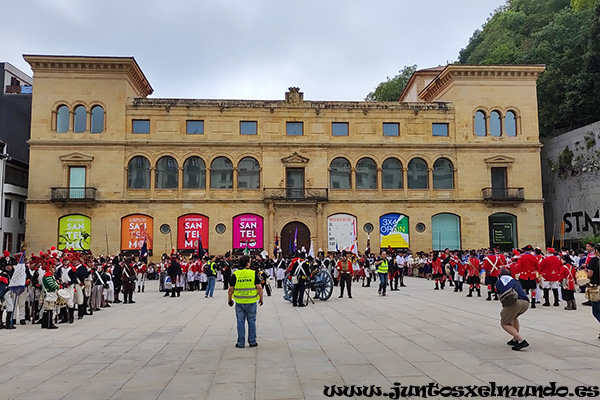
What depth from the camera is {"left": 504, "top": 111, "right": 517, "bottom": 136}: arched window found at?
43.2 m

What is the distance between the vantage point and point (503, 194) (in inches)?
1665

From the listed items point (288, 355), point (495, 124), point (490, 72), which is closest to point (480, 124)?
point (495, 124)

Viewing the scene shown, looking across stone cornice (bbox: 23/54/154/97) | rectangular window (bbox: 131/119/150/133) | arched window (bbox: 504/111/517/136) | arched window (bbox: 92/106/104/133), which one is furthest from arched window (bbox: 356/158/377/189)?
arched window (bbox: 92/106/104/133)

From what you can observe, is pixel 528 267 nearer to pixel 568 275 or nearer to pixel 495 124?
pixel 568 275

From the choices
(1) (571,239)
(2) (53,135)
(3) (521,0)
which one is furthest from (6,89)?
(3) (521,0)

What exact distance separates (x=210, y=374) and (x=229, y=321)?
6232 millimetres

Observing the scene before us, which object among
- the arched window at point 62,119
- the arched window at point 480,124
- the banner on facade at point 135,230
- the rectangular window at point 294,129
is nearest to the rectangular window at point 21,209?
the arched window at point 62,119

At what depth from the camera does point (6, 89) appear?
169 feet

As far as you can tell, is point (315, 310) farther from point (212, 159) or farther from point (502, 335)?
point (212, 159)

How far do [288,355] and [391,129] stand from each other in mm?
35911

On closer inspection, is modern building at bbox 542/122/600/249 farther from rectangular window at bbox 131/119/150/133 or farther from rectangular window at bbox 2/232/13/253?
rectangular window at bbox 2/232/13/253

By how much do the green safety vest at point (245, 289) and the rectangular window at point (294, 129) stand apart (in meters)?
33.1

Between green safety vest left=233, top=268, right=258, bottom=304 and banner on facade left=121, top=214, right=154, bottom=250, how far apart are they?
31.6m

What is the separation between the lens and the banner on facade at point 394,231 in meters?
41.4
